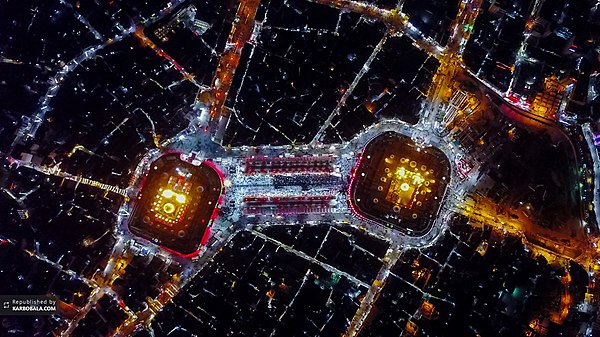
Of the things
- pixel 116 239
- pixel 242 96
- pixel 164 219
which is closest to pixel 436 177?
pixel 242 96

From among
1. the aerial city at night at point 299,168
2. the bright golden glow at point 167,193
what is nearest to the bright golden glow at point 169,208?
the aerial city at night at point 299,168

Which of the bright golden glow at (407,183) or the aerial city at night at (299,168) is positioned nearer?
the aerial city at night at (299,168)

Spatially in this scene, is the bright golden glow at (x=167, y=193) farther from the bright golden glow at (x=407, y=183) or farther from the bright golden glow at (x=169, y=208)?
the bright golden glow at (x=407, y=183)

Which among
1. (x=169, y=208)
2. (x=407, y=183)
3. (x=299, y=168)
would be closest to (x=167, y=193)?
(x=169, y=208)

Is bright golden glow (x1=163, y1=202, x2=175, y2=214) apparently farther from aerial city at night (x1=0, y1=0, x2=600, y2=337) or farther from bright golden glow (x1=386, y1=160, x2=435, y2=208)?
bright golden glow (x1=386, y1=160, x2=435, y2=208)

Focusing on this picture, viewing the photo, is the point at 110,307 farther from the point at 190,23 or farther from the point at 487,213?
the point at 487,213

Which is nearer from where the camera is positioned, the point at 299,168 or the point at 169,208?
the point at 169,208

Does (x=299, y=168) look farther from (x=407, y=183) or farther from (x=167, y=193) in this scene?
(x=167, y=193)

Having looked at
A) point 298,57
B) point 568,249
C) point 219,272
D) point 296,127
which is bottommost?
point 219,272
